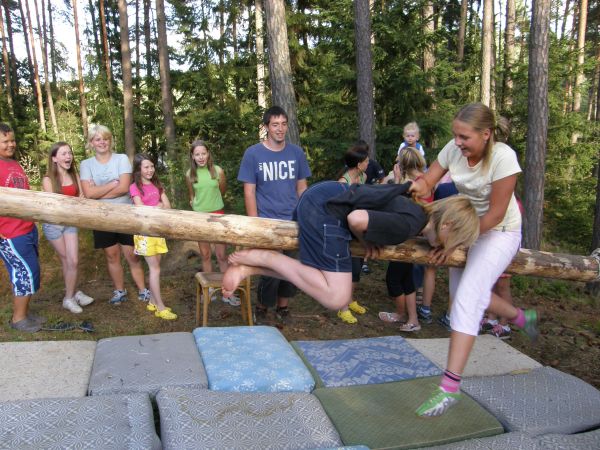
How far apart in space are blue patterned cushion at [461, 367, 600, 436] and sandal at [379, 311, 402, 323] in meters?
1.75

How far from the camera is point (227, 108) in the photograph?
13.5m

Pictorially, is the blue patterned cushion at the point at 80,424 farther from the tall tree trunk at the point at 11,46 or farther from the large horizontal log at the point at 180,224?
the tall tree trunk at the point at 11,46

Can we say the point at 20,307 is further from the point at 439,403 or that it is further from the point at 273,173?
the point at 439,403

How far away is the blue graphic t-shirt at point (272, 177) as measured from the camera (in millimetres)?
4488

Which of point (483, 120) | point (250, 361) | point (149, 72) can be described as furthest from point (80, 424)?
point (149, 72)

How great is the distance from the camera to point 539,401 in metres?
3.06

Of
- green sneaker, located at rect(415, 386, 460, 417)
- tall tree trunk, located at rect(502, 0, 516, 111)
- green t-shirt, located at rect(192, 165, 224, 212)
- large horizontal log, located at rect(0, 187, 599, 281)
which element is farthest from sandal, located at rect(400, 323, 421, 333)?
tall tree trunk, located at rect(502, 0, 516, 111)

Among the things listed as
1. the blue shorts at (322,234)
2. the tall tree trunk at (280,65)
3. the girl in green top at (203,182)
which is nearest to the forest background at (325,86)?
the tall tree trunk at (280,65)

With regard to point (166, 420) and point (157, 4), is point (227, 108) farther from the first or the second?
point (166, 420)

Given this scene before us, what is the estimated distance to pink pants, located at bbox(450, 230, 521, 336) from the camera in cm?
284

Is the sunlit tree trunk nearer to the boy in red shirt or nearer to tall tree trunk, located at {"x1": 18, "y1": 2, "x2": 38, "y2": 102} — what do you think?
the boy in red shirt

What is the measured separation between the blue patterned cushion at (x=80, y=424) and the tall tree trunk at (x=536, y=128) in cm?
657

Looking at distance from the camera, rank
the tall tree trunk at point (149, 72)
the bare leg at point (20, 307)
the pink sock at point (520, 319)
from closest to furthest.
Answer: the pink sock at point (520, 319) < the bare leg at point (20, 307) < the tall tree trunk at point (149, 72)

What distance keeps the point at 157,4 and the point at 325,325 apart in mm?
13392
